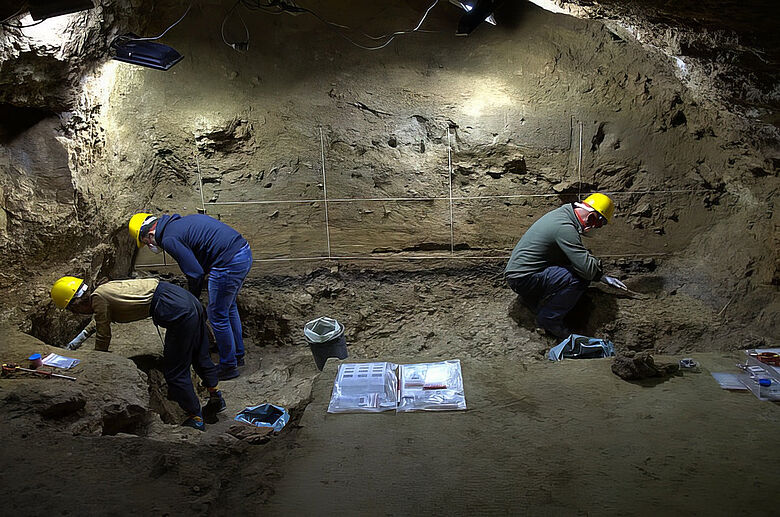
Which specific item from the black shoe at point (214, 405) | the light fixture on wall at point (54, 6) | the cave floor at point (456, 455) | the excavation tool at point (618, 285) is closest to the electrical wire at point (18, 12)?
the light fixture on wall at point (54, 6)

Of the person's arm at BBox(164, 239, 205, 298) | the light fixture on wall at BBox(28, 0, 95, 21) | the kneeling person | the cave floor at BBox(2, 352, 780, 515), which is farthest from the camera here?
the person's arm at BBox(164, 239, 205, 298)

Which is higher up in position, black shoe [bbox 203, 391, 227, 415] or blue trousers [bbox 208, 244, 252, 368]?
blue trousers [bbox 208, 244, 252, 368]

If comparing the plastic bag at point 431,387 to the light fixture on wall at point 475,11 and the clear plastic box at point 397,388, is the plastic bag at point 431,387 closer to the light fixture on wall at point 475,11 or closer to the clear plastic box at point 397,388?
the clear plastic box at point 397,388

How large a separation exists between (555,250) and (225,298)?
293 cm

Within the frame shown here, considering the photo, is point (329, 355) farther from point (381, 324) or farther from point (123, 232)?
point (123, 232)

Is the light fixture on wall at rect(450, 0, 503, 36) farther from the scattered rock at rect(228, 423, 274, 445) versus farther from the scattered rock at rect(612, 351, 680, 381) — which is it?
the scattered rock at rect(228, 423, 274, 445)

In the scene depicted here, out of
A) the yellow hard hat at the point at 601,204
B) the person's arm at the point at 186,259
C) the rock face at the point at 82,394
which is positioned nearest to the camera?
the rock face at the point at 82,394

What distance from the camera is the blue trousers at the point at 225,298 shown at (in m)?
4.70

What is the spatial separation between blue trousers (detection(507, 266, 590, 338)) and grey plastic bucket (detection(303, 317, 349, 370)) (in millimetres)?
1673

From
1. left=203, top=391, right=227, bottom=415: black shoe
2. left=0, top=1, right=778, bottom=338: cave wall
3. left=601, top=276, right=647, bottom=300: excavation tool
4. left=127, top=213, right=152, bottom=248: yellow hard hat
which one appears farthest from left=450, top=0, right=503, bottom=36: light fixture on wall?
left=203, top=391, right=227, bottom=415: black shoe

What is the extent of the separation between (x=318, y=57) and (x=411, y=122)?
1274 millimetres

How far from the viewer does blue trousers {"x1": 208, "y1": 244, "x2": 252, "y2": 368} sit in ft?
15.4

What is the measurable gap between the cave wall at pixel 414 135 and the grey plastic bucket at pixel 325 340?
141cm

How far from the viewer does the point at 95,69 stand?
4.82 meters
